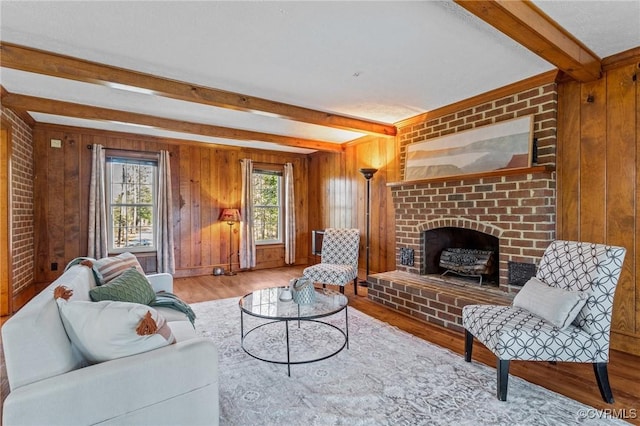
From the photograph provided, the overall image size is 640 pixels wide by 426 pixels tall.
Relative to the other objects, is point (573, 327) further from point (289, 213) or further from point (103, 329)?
point (289, 213)

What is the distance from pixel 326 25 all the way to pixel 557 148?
241 cm

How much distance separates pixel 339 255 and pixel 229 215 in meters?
2.18

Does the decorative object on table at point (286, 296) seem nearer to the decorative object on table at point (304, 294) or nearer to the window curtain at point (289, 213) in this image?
the decorative object on table at point (304, 294)

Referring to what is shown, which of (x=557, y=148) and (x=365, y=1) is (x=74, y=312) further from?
(x=557, y=148)

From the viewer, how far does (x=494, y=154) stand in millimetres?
3262

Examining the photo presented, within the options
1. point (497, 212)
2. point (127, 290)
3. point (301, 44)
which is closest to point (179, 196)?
point (127, 290)

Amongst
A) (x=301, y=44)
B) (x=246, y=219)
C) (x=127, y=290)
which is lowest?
(x=127, y=290)

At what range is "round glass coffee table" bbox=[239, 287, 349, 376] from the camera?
240 cm

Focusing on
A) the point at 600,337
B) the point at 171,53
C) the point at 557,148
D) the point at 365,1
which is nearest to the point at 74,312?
the point at 171,53

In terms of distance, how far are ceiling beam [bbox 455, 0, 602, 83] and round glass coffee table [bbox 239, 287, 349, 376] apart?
213 centimetres

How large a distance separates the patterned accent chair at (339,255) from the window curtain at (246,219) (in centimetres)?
178

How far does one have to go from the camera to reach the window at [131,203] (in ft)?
16.7

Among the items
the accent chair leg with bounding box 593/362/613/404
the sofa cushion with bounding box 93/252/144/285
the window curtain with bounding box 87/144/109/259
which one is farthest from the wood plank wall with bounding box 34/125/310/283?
the accent chair leg with bounding box 593/362/613/404

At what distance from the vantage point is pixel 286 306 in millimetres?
2600
